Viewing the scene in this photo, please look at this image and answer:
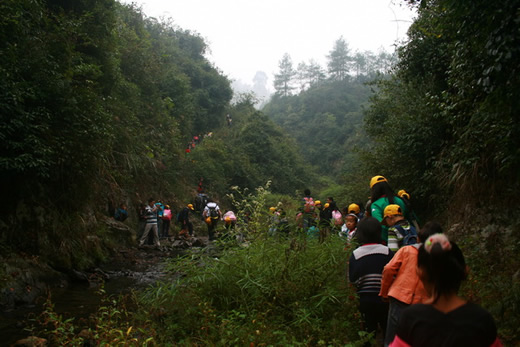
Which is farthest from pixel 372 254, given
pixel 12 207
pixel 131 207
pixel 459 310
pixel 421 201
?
pixel 131 207

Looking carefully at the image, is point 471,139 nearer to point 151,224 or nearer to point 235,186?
point 235,186

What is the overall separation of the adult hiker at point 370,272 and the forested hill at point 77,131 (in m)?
6.55

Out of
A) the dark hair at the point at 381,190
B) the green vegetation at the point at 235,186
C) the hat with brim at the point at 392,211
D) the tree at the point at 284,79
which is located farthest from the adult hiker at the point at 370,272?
the tree at the point at 284,79

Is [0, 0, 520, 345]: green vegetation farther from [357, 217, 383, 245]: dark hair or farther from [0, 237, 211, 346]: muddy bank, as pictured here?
[357, 217, 383, 245]: dark hair

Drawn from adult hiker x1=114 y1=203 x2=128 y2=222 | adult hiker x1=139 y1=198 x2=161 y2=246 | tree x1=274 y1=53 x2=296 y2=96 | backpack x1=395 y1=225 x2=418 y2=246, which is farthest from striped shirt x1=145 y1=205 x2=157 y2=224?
tree x1=274 y1=53 x2=296 y2=96

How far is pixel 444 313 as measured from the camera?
1.83m

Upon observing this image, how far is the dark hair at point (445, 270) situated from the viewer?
6.18ft

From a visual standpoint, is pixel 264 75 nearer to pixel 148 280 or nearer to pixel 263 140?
pixel 263 140

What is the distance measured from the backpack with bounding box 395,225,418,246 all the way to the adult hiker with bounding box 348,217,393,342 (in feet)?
1.67

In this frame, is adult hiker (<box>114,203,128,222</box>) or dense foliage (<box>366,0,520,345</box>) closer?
dense foliage (<box>366,0,520,345</box>)

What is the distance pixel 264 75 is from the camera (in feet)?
579

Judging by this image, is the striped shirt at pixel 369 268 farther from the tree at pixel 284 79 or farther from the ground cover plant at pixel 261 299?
the tree at pixel 284 79

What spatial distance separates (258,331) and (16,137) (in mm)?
6494

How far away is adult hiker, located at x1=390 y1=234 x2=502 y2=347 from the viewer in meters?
1.78
